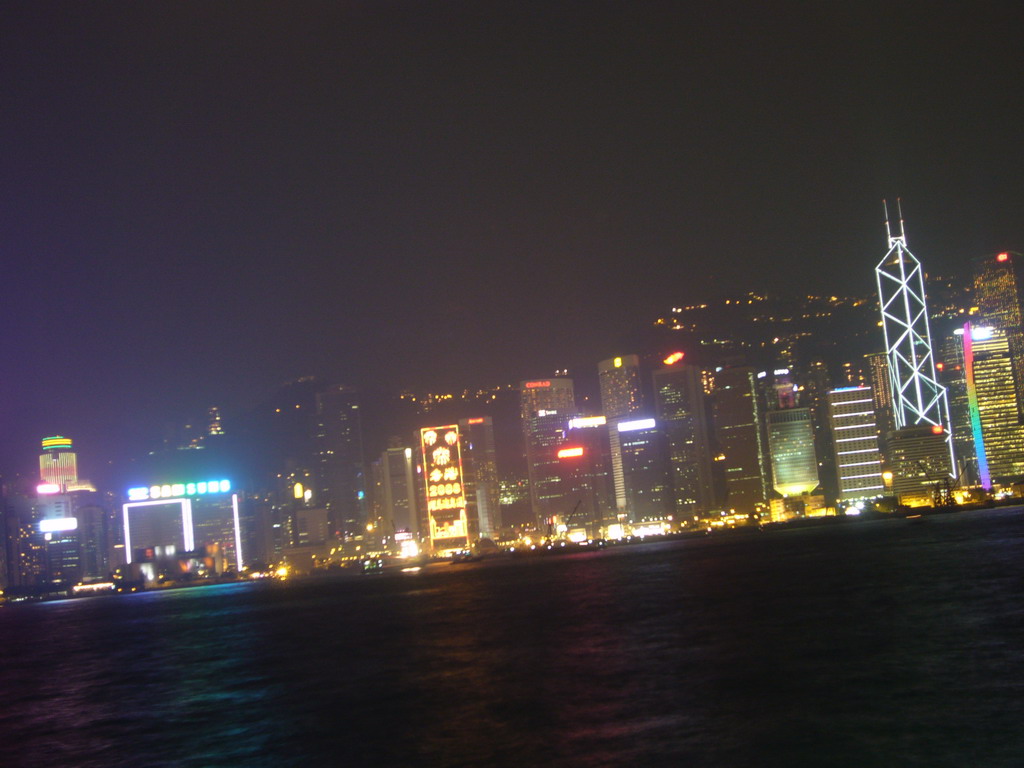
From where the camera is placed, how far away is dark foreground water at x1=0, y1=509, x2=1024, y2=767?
21891 millimetres

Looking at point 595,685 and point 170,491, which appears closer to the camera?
point 595,685

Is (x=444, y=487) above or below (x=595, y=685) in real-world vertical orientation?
above

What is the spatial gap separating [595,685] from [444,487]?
160047mm

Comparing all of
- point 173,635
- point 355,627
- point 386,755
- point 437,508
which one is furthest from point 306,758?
point 437,508

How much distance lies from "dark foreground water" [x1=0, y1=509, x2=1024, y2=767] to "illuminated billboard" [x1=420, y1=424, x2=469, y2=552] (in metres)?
118

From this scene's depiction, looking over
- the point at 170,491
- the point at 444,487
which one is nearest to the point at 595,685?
the point at 444,487

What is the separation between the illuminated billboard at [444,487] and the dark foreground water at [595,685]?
118081 mm

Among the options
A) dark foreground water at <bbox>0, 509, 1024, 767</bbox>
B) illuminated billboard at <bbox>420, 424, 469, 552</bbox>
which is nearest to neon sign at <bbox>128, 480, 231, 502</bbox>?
illuminated billboard at <bbox>420, 424, 469, 552</bbox>

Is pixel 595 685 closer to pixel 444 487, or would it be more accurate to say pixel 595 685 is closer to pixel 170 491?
pixel 444 487

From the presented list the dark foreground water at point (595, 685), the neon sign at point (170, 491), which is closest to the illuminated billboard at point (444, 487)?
the neon sign at point (170, 491)

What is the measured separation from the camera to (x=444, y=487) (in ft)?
621

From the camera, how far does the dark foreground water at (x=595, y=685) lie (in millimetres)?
21891

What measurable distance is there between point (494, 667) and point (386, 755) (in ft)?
43.9

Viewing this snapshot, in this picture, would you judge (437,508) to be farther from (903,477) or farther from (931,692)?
(931,692)
